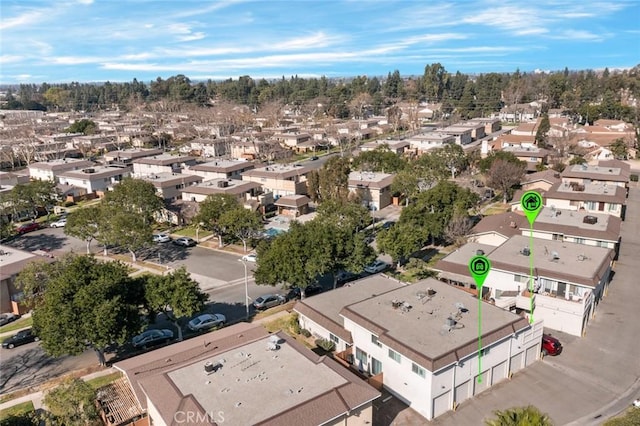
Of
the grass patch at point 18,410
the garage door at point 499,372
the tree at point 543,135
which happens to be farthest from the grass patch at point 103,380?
the tree at point 543,135

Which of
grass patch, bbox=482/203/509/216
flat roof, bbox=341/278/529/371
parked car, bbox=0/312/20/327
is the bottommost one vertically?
parked car, bbox=0/312/20/327

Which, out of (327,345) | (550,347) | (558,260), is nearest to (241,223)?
(327,345)

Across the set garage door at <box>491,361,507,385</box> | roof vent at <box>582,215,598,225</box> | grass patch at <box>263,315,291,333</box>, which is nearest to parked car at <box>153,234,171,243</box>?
grass patch at <box>263,315,291,333</box>

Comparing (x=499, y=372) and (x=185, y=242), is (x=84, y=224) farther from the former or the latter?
(x=499, y=372)

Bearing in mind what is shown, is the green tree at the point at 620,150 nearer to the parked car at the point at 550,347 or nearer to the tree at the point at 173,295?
the parked car at the point at 550,347

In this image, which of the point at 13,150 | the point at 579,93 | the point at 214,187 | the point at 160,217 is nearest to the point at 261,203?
the point at 214,187

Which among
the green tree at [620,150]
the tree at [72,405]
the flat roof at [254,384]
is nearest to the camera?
the flat roof at [254,384]

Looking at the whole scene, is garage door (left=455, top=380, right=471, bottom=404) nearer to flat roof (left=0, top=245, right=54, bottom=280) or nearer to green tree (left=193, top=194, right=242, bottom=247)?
green tree (left=193, top=194, right=242, bottom=247)
